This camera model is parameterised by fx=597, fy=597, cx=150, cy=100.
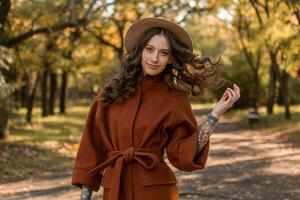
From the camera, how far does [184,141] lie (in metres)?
3.16

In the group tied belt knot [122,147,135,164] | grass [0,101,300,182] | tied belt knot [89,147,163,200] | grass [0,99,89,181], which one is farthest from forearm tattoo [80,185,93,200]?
grass [0,99,89,181]

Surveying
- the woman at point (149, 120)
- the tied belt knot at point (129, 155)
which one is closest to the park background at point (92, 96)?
the woman at point (149, 120)

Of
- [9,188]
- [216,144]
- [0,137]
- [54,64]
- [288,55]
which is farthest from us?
[54,64]

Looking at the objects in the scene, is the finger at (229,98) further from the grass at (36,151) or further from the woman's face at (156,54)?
the grass at (36,151)

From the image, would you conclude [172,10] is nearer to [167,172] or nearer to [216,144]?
[216,144]

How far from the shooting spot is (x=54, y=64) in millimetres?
21859

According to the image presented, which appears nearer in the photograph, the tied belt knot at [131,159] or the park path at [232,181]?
the tied belt knot at [131,159]

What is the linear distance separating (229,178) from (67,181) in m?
2.97

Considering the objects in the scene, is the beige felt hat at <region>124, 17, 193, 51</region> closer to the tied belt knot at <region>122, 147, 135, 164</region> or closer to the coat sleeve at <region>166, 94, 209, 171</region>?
the coat sleeve at <region>166, 94, 209, 171</region>

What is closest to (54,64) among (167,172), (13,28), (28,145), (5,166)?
(13,28)

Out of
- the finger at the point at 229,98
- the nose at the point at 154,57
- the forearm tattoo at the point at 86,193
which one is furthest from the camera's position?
the forearm tattoo at the point at 86,193

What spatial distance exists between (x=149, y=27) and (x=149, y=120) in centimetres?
52

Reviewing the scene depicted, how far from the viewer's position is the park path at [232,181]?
9336 mm

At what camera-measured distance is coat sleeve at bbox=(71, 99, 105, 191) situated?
3377 mm
